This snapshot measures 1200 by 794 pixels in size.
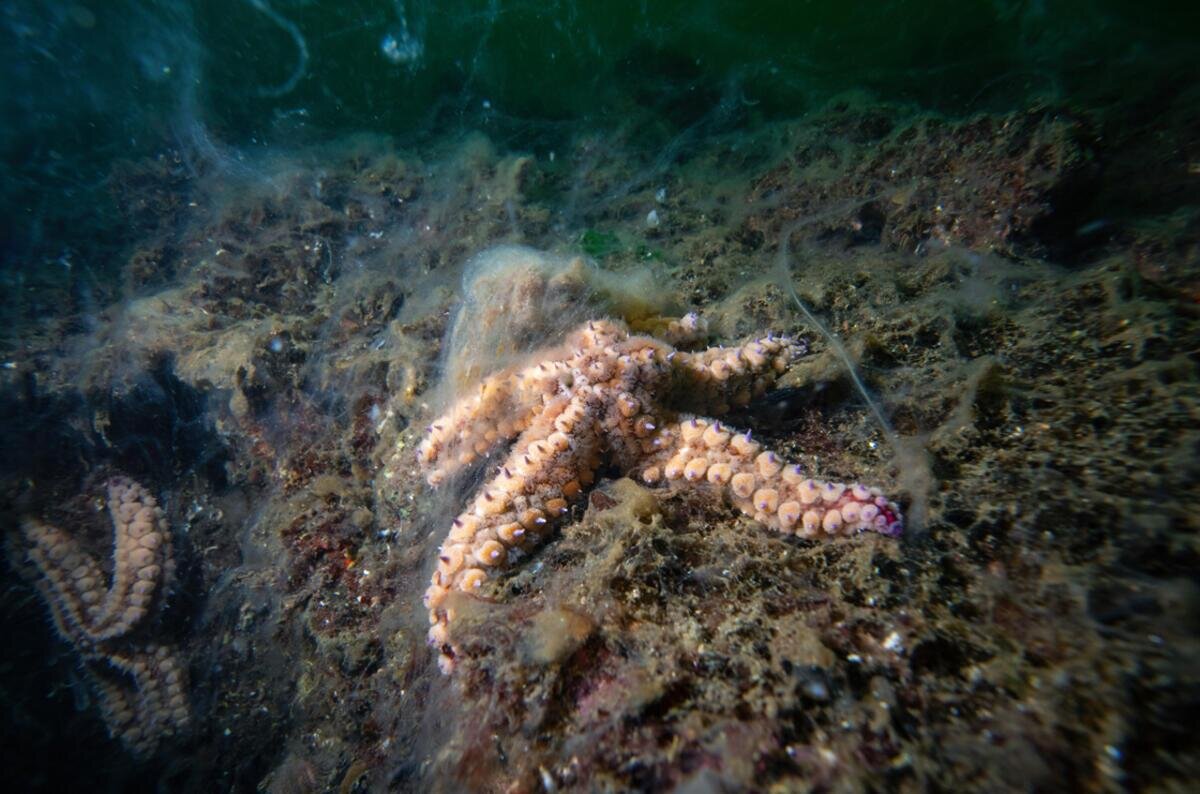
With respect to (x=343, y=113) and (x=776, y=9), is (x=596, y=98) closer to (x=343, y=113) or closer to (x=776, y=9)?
(x=776, y=9)

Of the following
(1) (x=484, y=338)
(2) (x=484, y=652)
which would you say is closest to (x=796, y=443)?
(2) (x=484, y=652)

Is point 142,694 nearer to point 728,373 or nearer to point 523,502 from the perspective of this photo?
point 523,502

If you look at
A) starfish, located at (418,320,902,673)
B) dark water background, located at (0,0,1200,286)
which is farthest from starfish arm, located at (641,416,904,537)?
dark water background, located at (0,0,1200,286)

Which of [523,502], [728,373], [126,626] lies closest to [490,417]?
[523,502]

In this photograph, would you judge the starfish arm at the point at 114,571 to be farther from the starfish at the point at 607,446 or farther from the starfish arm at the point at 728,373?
the starfish arm at the point at 728,373

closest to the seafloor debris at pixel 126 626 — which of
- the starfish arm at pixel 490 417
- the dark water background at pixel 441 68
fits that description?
the starfish arm at pixel 490 417

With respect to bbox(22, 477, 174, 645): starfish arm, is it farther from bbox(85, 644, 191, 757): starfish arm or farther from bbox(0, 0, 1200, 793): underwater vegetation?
bbox(85, 644, 191, 757): starfish arm
